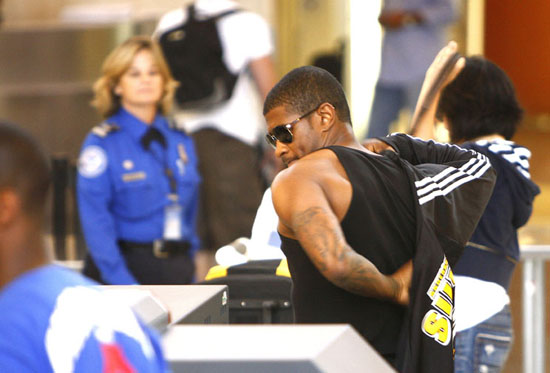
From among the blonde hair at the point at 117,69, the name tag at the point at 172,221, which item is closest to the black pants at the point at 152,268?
the name tag at the point at 172,221

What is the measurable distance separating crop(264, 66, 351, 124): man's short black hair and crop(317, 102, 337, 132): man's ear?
0.01 m

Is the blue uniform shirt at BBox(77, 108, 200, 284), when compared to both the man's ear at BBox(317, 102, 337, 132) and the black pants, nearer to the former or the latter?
the black pants

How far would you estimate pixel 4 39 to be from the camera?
A: 707cm

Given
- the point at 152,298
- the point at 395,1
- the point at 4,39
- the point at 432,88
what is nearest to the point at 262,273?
the point at 432,88

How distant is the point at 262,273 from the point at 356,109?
132 inches

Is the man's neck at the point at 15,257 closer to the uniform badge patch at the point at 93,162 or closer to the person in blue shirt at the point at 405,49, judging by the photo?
the uniform badge patch at the point at 93,162

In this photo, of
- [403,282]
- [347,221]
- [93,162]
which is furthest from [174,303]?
[93,162]

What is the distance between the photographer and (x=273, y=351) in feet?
5.16

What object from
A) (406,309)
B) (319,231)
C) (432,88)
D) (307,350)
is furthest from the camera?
(432,88)

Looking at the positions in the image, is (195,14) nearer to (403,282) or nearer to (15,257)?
(403,282)

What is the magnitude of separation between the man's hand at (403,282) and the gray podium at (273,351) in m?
0.85

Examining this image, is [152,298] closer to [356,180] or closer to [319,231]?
[319,231]

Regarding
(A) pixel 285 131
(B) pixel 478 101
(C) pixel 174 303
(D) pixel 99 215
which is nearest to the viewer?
(C) pixel 174 303

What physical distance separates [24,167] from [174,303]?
2.86ft
